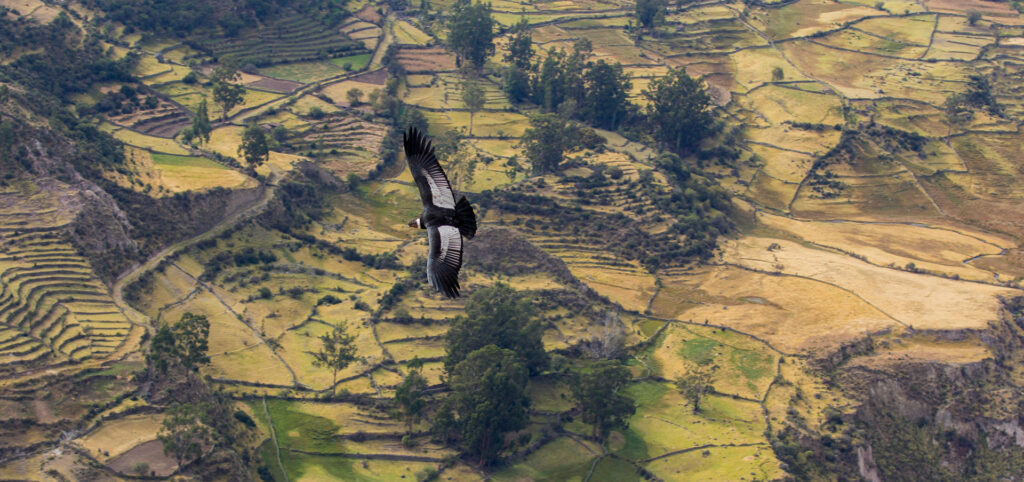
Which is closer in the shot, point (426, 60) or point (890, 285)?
point (890, 285)

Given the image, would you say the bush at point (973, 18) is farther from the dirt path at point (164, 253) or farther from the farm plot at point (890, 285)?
the dirt path at point (164, 253)

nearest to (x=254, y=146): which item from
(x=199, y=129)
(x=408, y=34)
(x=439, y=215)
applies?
(x=199, y=129)

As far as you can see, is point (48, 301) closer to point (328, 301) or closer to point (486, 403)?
point (328, 301)

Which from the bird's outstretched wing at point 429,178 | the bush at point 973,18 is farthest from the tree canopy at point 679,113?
the bird's outstretched wing at point 429,178

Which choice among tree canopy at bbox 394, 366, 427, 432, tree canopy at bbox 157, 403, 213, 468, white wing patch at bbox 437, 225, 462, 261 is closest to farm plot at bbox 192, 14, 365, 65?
tree canopy at bbox 394, 366, 427, 432

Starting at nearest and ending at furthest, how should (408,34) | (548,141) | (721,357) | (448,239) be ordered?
(448,239) < (721,357) < (548,141) < (408,34)

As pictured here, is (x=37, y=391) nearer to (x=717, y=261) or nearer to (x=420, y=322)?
(x=420, y=322)

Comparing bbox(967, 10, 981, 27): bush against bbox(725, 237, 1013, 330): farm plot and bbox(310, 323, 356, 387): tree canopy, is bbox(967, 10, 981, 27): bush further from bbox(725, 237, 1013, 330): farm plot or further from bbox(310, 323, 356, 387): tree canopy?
bbox(310, 323, 356, 387): tree canopy
